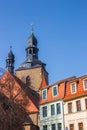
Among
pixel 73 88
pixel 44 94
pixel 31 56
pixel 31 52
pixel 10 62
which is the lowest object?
pixel 73 88

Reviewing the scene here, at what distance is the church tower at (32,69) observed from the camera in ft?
210

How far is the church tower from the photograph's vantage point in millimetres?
64062

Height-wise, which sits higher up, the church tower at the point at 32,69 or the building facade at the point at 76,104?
the church tower at the point at 32,69

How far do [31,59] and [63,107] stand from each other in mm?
31635

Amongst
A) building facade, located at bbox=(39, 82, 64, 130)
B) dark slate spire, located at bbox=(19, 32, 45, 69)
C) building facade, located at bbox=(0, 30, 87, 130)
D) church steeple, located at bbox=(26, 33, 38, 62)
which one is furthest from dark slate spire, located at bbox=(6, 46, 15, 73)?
building facade, located at bbox=(39, 82, 64, 130)

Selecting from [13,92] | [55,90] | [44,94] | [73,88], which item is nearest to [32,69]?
[13,92]

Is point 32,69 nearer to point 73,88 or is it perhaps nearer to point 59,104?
point 59,104

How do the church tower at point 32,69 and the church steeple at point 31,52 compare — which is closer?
the church tower at point 32,69

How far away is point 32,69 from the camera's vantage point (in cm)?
6581

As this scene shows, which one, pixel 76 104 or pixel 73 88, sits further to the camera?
pixel 73 88

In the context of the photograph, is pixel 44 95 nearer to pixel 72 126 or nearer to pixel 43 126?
pixel 43 126

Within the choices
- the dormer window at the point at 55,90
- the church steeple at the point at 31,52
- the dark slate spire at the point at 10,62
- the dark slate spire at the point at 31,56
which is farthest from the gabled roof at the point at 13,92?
the dark slate spire at the point at 10,62

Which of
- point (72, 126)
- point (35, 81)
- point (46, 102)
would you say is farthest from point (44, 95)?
point (35, 81)

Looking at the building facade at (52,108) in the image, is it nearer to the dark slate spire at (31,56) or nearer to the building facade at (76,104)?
the building facade at (76,104)
